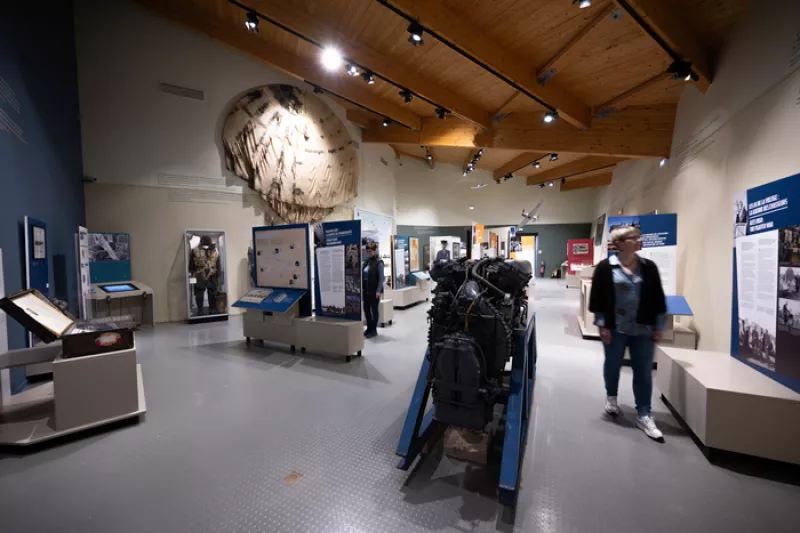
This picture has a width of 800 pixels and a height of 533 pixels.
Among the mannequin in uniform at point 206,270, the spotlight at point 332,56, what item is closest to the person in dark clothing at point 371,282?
the spotlight at point 332,56

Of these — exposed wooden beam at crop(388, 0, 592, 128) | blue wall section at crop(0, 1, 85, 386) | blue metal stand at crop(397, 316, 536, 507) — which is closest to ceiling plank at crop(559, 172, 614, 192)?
exposed wooden beam at crop(388, 0, 592, 128)

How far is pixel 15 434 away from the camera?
2.37 m

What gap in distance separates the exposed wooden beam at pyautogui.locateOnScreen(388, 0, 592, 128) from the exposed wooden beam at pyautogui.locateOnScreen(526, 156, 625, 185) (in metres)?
5.08

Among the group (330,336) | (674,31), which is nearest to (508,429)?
(330,336)

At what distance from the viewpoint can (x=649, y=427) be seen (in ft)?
8.35

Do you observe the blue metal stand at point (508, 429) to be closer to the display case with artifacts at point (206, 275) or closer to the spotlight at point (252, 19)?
the spotlight at point (252, 19)

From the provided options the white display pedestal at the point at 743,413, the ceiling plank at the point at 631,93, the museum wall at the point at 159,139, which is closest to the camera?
the white display pedestal at the point at 743,413

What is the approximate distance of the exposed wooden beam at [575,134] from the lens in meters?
5.55

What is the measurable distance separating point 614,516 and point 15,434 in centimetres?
394

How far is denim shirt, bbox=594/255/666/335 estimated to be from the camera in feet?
8.30

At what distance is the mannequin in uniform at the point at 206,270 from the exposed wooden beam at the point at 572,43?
696cm

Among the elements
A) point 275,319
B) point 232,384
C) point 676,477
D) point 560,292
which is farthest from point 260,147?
point 560,292

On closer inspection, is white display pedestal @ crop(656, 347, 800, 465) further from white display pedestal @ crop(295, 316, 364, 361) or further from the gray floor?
white display pedestal @ crop(295, 316, 364, 361)

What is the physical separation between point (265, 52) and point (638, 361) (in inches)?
322
